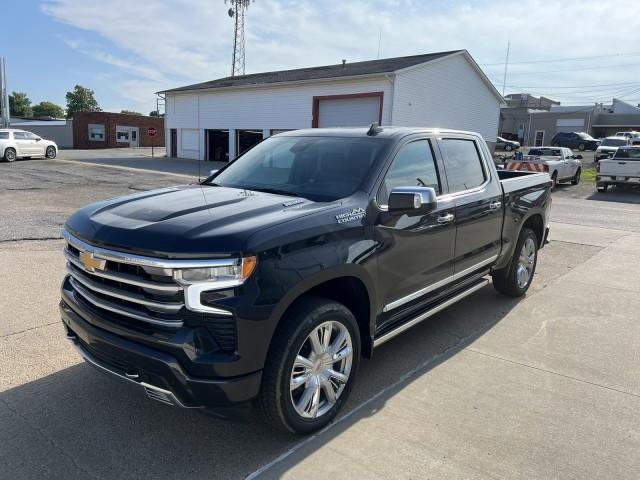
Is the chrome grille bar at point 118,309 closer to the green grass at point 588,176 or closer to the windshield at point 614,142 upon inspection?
the green grass at point 588,176

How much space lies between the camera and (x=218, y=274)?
2529 mm

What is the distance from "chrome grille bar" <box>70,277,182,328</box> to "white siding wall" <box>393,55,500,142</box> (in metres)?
21.1

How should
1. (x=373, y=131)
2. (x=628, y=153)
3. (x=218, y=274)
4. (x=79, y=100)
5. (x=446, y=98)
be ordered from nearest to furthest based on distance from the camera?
(x=218, y=274)
(x=373, y=131)
(x=628, y=153)
(x=446, y=98)
(x=79, y=100)

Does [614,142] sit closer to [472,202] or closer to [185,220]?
[472,202]

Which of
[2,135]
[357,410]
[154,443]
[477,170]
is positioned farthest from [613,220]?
[2,135]

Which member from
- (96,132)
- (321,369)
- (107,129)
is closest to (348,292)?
(321,369)

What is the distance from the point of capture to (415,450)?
115 inches

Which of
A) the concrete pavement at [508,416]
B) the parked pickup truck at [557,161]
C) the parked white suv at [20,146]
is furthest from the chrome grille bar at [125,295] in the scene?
the parked white suv at [20,146]

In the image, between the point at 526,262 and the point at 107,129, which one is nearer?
the point at 526,262

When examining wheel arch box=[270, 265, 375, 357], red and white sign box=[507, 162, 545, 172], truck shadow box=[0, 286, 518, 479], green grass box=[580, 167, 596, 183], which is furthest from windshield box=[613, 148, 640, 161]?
wheel arch box=[270, 265, 375, 357]

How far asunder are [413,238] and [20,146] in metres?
28.6

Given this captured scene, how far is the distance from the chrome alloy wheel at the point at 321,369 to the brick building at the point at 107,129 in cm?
5363

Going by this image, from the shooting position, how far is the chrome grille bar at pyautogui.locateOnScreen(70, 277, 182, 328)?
2579 mm

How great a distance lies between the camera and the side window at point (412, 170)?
3.62 metres
